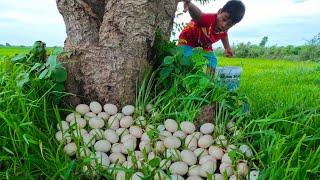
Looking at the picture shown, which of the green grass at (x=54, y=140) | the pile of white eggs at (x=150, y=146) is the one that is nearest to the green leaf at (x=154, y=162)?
the pile of white eggs at (x=150, y=146)

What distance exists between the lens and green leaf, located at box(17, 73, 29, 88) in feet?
8.74

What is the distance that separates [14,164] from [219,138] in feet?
3.07

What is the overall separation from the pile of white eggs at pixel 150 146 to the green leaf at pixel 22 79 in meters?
0.29

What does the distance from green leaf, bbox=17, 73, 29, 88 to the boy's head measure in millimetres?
2592

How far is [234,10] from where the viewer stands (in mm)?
4965

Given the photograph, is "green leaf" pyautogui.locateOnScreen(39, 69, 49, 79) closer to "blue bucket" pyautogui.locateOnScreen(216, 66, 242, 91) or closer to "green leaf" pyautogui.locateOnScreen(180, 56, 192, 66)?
"green leaf" pyautogui.locateOnScreen(180, 56, 192, 66)

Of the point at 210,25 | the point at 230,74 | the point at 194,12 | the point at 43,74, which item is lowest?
the point at 230,74

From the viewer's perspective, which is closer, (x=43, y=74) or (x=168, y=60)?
(x=43, y=74)

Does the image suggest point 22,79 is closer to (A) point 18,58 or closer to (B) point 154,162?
(A) point 18,58

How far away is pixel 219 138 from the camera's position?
7.92 ft

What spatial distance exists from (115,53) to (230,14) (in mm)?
2373

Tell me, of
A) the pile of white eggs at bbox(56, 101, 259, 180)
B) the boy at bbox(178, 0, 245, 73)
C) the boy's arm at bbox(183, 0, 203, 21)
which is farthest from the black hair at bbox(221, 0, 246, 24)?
the pile of white eggs at bbox(56, 101, 259, 180)

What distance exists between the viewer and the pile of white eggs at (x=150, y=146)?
2.25 meters

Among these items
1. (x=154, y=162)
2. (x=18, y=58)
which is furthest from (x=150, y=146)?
(x=18, y=58)
